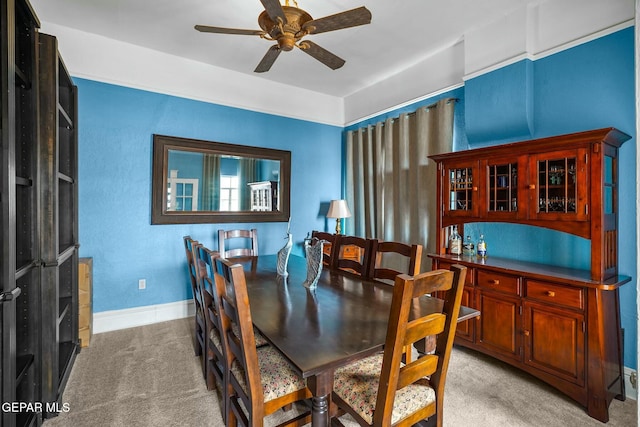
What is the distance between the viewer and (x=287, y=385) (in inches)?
56.7

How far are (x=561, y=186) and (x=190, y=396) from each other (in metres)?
2.96

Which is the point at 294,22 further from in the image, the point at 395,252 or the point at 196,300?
the point at 196,300

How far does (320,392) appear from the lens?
3.97ft

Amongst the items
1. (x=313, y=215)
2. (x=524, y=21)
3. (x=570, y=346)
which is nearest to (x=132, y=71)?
(x=313, y=215)

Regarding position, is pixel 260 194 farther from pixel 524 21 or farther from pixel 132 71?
pixel 524 21

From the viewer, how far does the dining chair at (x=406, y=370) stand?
111cm

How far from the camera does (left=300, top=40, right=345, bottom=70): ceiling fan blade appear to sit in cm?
220

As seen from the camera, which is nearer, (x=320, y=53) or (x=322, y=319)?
(x=322, y=319)

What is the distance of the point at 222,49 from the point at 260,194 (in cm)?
170

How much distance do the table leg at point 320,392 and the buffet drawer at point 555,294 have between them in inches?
69.7

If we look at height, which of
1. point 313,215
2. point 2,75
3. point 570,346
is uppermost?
point 2,75

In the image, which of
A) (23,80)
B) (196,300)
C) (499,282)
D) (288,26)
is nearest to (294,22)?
(288,26)

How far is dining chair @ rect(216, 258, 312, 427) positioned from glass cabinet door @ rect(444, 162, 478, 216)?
6.84 ft

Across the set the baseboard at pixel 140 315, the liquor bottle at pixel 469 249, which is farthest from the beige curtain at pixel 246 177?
the liquor bottle at pixel 469 249
